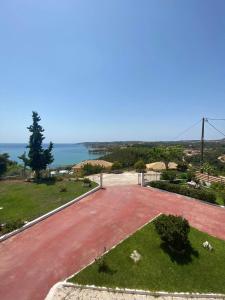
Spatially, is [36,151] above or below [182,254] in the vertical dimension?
above

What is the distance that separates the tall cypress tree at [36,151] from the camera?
90.4ft

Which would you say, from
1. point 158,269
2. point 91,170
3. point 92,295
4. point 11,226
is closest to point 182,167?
point 91,170

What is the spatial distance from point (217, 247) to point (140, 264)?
4583 mm

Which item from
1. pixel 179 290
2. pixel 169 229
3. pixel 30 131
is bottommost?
pixel 179 290

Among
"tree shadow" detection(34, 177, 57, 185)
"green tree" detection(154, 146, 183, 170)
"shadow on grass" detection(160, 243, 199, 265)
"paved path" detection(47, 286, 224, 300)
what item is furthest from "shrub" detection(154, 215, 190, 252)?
"green tree" detection(154, 146, 183, 170)

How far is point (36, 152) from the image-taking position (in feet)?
90.4

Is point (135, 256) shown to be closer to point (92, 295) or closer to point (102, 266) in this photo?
point (102, 266)

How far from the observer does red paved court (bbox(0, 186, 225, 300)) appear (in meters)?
9.50

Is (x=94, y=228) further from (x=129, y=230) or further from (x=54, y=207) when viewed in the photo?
(x=54, y=207)

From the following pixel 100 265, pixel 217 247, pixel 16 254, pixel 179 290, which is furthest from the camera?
pixel 217 247

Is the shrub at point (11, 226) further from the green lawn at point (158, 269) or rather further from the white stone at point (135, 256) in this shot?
the white stone at point (135, 256)

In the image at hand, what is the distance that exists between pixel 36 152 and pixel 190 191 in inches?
701

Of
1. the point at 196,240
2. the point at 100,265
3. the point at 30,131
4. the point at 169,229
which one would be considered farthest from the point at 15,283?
the point at 30,131

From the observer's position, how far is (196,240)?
495 inches
